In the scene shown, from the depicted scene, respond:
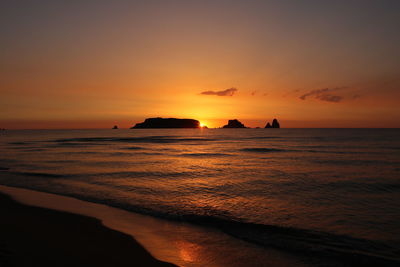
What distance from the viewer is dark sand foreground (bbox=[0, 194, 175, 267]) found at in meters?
6.44

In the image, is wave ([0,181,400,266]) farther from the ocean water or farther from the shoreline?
the shoreline

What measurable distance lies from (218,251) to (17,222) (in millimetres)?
7055

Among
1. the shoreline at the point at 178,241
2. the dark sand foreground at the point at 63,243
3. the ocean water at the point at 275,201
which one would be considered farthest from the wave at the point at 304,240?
the dark sand foreground at the point at 63,243

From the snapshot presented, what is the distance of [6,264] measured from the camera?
5.75 meters

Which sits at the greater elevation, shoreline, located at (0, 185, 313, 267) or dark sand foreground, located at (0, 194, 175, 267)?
dark sand foreground, located at (0, 194, 175, 267)

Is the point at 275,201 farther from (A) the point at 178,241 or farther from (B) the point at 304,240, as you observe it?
(A) the point at 178,241

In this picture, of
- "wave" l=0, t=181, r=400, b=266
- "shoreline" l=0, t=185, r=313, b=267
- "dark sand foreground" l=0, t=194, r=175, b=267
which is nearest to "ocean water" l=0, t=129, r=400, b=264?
"wave" l=0, t=181, r=400, b=266

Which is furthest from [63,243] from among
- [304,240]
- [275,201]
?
[275,201]

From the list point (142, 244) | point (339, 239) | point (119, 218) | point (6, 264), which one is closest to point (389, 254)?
point (339, 239)

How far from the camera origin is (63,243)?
760cm

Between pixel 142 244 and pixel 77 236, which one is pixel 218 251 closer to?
pixel 142 244

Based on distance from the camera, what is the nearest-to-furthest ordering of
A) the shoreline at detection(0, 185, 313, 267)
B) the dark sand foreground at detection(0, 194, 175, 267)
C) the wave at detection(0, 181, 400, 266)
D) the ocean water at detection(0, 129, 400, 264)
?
the dark sand foreground at detection(0, 194, 175, 267) < the shoreline at detection(0, 185, 313, 267) < the wave at detection(0, 181, 400, 266) < the ocean water at detection(0, 129, 400, 264)

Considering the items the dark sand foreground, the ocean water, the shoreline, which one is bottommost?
the ocean water

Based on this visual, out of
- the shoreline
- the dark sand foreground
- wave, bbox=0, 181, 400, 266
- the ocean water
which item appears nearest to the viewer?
the dark sand foreground
